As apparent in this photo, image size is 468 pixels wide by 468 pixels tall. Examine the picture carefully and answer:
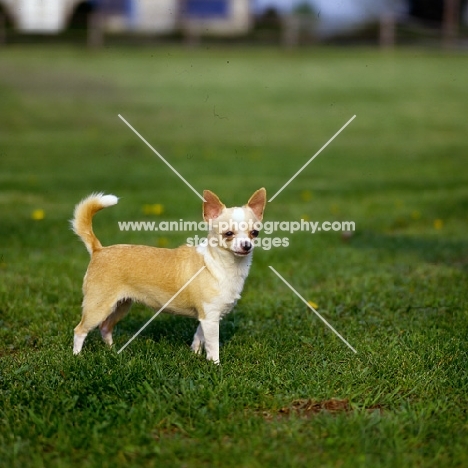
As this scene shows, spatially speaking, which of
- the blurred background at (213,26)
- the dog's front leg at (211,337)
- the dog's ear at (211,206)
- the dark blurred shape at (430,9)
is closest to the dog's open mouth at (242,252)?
the dog's ear at (211,206)

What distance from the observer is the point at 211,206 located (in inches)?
188

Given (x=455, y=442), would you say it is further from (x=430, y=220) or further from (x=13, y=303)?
(x=430, y=220)

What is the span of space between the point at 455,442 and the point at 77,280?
13.4 feet

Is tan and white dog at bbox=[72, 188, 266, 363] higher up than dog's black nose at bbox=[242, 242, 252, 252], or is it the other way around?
dog's black nose at bbox=[242, 242, 252, 252]

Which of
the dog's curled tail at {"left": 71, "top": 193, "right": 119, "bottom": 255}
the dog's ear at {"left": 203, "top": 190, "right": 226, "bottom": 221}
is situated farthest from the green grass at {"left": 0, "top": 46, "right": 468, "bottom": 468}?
the dog's ear at {"left": 203, "top": 190, "right": 226, "bottom": 221}

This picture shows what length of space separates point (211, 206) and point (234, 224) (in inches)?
9.8

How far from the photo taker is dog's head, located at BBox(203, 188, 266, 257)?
15.0 feet

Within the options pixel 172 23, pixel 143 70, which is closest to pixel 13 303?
pixel 143 70

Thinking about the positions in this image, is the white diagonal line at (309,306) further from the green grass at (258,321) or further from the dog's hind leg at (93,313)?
the dog's hind leg at (93,313)

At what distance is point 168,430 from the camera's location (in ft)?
12.8

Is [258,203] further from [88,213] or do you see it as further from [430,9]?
[430,9]

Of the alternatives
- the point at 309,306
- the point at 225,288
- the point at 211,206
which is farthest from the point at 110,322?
the point at 309,306

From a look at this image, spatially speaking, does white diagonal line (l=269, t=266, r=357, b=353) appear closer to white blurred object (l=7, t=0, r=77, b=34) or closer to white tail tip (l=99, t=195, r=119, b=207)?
white tail tip (l=99, t=195, r=119, b=207)

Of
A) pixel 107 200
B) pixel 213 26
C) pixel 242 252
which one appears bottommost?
pixel 213 26
